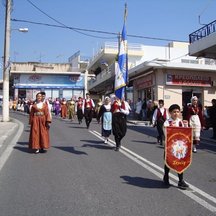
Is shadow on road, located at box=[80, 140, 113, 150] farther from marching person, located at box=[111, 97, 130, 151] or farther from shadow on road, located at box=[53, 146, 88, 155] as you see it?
shadow on road, located at box=[53, 146, 88, 155]

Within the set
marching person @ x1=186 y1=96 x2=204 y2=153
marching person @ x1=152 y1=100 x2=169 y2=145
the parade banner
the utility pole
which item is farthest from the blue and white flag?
the utility pole

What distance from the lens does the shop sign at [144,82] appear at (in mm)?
29994

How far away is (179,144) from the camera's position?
23.0 feet

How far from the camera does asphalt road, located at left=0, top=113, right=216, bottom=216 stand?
5.65 m

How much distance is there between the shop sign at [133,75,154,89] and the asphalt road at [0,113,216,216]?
18.9 metres

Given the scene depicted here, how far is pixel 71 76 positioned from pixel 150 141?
4686 centimetres

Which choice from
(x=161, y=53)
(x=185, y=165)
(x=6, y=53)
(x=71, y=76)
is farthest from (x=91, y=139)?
(x=71, y=76)

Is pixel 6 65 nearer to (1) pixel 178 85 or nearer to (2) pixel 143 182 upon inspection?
(1) pixel 178 85

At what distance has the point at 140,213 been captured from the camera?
215 inches

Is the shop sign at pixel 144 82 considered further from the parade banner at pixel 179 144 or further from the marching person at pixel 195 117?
the parade banner at pixel 179 144

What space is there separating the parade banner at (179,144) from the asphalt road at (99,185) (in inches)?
21.2

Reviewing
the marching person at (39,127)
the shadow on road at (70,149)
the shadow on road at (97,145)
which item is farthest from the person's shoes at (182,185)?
the shadow on road at (97,145)

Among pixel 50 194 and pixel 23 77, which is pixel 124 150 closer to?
pixel 50 194

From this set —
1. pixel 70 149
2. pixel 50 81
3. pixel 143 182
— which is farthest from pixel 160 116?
pixel 50 81
